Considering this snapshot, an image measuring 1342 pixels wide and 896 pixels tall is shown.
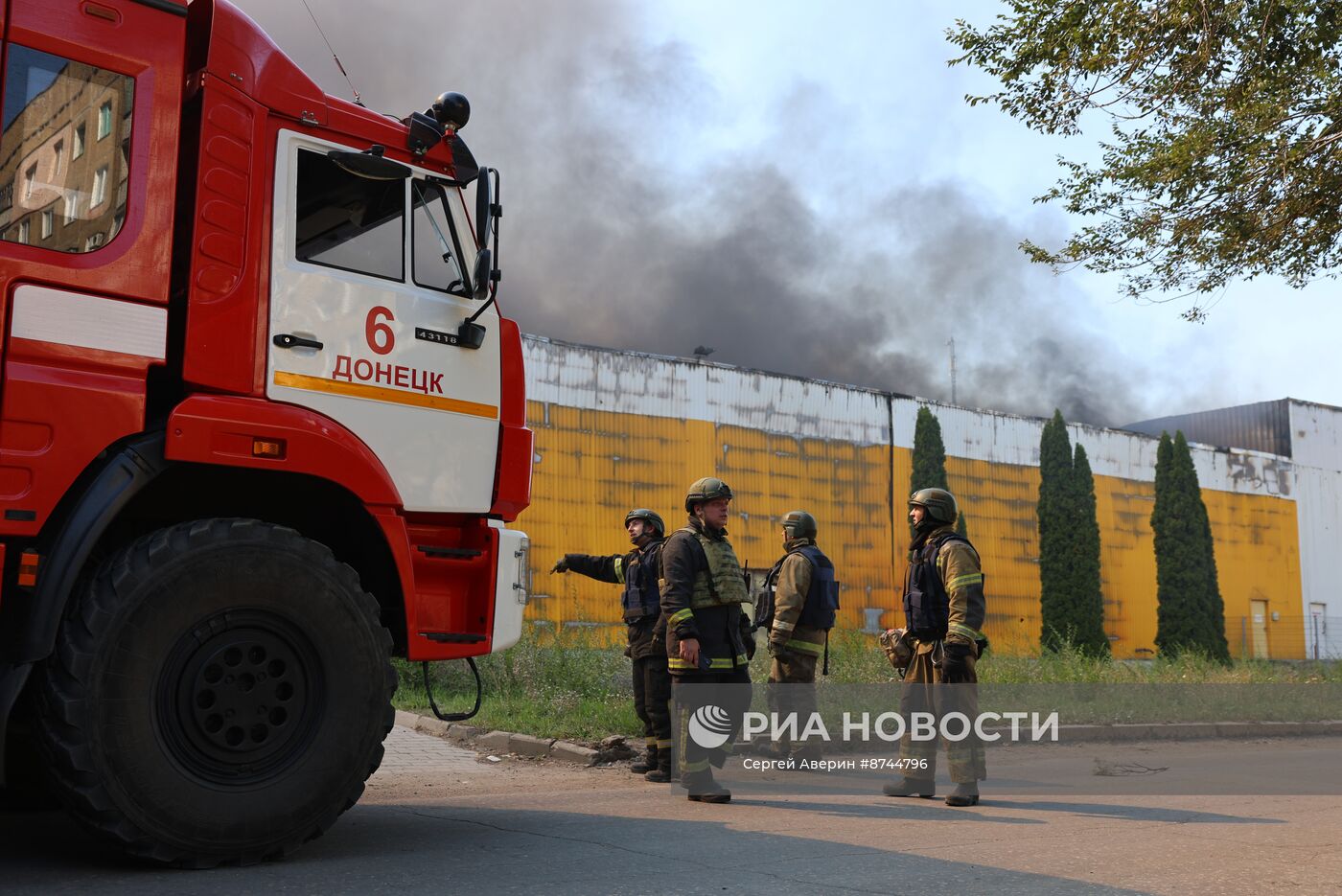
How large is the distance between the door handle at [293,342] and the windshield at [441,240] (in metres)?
0.64

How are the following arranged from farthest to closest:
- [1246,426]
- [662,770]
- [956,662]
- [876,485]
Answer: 1. [1246,426]
2. [876,485]
3. [662,770]
4. [956,662]

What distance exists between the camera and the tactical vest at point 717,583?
734cm

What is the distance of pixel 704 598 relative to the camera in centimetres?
735

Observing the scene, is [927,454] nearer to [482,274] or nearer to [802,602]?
[802,602]

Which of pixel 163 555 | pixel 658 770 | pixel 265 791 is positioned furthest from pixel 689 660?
pixel 163 555

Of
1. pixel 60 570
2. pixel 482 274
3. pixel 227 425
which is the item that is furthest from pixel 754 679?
pixel 60 570

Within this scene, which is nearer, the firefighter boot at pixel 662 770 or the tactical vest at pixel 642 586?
the firefighter boot at pixel 662 770

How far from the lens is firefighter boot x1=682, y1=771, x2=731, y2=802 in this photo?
6996mm

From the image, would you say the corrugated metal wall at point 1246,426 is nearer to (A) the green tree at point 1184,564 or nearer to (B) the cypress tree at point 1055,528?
(A) the green tree at point 1184,564

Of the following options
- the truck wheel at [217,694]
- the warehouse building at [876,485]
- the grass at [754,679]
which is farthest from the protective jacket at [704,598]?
the warehouse building at [876,485]

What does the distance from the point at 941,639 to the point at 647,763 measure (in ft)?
7.98

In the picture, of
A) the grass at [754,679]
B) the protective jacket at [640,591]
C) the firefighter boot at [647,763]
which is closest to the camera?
the protective jacket at [640,591]

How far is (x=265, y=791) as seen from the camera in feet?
15.7

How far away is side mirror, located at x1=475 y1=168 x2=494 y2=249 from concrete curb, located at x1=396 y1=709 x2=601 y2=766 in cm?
475
